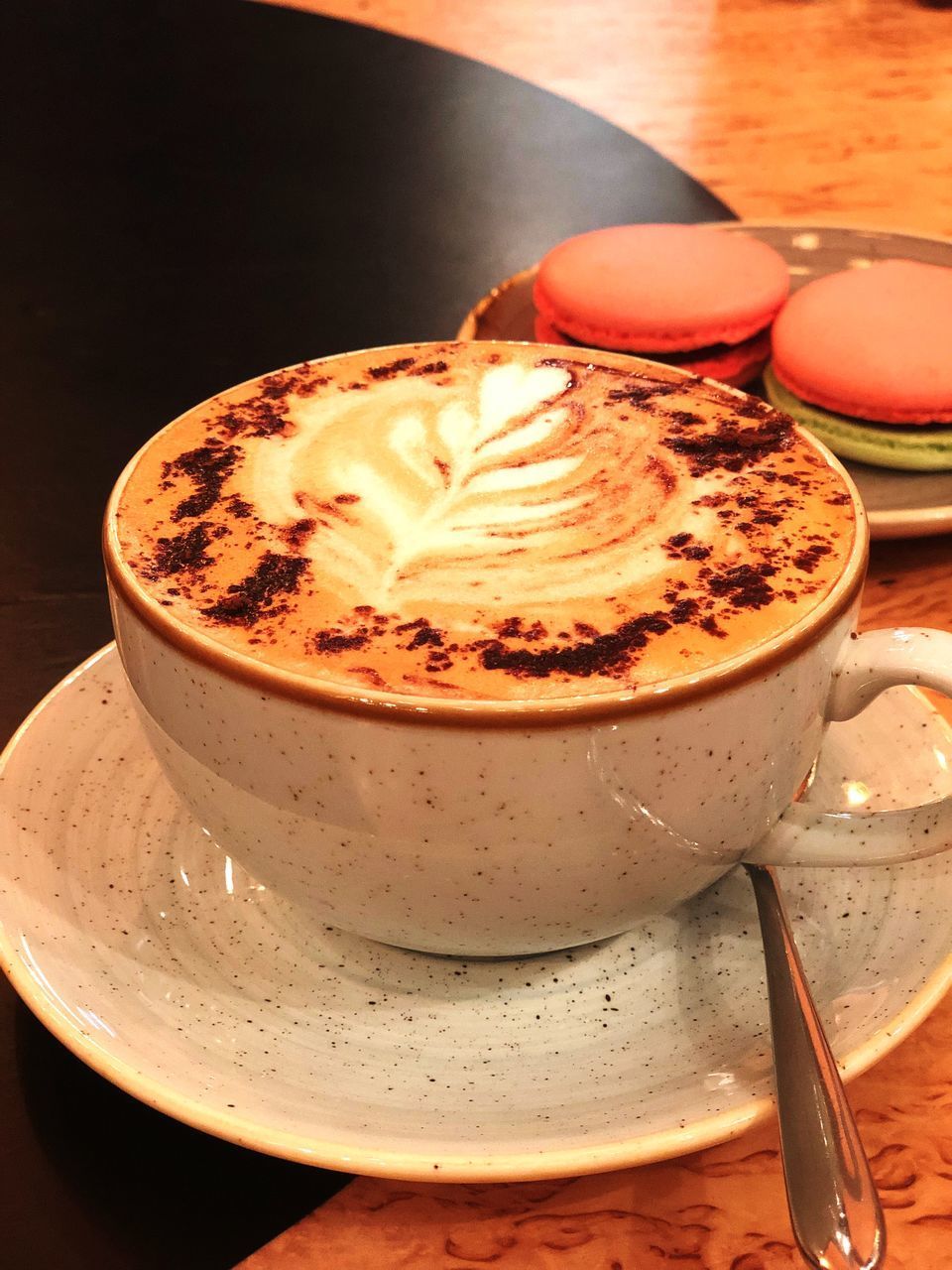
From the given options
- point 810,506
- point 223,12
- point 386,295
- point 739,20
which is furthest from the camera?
point 739,20

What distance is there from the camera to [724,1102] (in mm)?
505

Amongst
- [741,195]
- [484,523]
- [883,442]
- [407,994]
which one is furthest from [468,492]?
[741,195]

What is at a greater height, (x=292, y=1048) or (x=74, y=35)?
(x=74, y=35)

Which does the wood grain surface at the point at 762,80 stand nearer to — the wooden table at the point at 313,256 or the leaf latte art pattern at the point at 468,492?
the wooden table at the point at 313,256

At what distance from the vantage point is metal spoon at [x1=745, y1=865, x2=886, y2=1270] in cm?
44

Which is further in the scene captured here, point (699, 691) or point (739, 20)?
point (739, 20)

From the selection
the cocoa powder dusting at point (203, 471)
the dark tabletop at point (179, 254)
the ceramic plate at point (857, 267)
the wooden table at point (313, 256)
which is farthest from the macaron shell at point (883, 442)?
the cocoa powder dusting at point (203, 471)

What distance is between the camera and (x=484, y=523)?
24.2 inches

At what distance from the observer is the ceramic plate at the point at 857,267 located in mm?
916

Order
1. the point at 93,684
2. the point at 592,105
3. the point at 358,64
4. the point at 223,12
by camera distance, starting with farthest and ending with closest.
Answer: the point at 592,105 < the point at 223,12 < the point at 358,64 < the point at 93,684

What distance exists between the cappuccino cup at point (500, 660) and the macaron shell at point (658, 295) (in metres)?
0.59


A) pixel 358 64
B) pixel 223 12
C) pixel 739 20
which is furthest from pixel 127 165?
pixel 739 20

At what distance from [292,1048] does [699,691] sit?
0.25 meters

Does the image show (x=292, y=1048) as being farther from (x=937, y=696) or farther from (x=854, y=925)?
(x=937, y=696)
